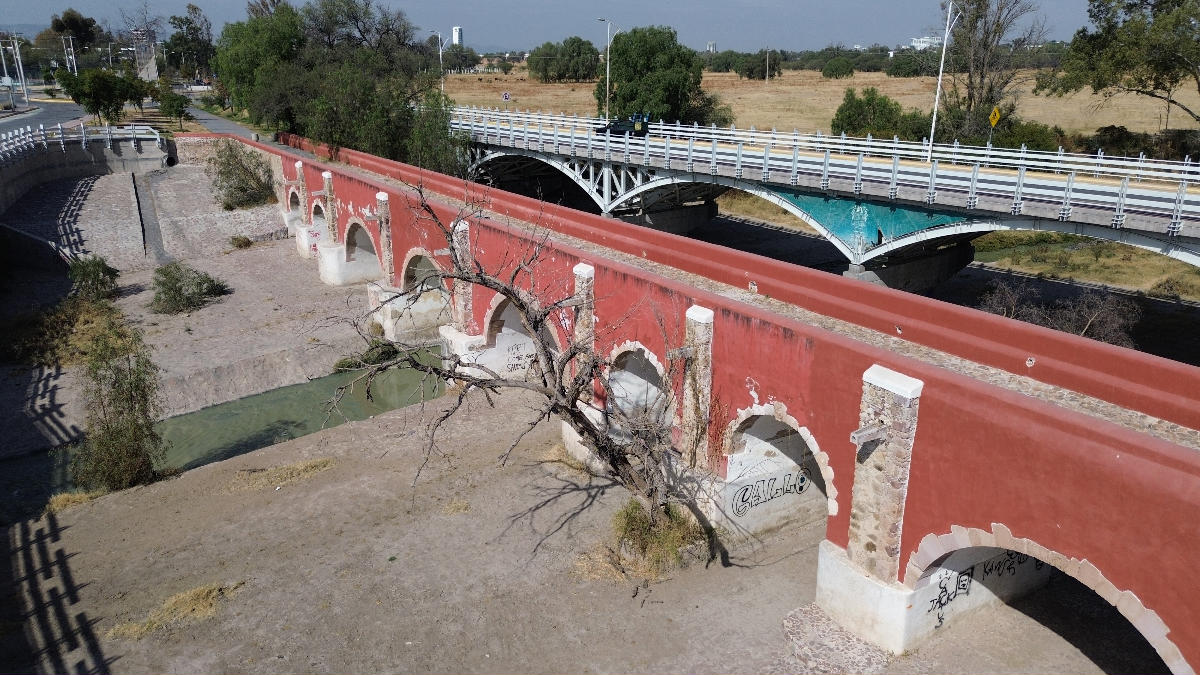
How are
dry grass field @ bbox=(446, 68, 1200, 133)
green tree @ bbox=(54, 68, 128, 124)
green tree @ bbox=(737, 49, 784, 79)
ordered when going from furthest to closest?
green tree @ bbox=(737, 49, 784, 79) → dry grass field @ bbox=(446, 68, 1200, 133) → green tree @ bbox=(54, 68, 128, 124)

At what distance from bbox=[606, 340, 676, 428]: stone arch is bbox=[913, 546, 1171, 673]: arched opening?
5.58 metres

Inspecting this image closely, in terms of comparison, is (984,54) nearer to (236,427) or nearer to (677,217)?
(677,217)

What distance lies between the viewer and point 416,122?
1580 inches

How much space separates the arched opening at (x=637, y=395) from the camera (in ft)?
47.2

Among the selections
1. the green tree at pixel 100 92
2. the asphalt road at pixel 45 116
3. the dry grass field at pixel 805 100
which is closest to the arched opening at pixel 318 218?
the green tree at pixel 100 92

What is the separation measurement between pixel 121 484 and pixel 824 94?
70748 millimetres

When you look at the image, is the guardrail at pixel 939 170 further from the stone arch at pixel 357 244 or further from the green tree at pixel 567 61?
the green tree at pixel 567 61

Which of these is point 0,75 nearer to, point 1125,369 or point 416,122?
point 416,122

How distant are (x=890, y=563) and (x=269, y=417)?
59.9ft

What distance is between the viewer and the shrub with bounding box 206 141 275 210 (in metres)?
41.8

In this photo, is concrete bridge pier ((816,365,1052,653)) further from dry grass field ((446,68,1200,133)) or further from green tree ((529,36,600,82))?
green tree ((529,36,600,82))

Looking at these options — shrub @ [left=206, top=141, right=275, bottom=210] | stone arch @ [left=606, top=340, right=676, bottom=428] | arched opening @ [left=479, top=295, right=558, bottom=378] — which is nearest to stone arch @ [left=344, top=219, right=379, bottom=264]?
arched opening @ [left=479, top=295, right=558, bottom=378]

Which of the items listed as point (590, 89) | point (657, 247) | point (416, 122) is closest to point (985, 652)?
point (657, 247)

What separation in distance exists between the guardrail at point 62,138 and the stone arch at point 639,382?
34244mm
